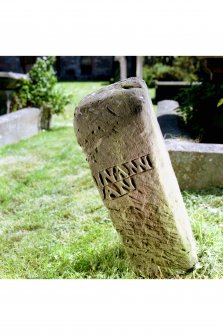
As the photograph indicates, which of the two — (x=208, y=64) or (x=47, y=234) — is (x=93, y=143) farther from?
(x=208, y=64)

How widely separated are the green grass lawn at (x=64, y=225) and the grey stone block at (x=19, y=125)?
2.79ft

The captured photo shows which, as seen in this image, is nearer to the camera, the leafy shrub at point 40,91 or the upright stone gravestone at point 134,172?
the upright stone gravestone at point 134,172

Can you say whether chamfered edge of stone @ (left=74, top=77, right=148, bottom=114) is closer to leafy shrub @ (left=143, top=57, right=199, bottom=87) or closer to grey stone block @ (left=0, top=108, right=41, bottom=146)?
grey stone block @ (left=0, top=108, right=41, bottom=146)

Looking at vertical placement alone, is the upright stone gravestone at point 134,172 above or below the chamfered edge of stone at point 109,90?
below

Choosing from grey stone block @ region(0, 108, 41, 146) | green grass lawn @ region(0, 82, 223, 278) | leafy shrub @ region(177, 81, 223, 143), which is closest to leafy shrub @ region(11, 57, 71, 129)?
grey stone block @ region(0, 108, 41, 146)

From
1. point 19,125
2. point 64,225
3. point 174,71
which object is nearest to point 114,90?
point 64,225

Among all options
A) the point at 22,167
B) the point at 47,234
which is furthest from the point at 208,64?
the point at 47,234

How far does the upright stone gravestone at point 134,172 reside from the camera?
191cm

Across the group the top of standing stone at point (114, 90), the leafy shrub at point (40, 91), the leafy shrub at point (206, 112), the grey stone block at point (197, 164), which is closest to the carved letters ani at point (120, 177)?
the top of standing stone at point (114, 90)

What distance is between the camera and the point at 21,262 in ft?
8.91

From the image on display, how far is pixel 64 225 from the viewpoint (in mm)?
3246

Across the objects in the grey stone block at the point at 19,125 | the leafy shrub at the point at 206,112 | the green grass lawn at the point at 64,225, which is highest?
the leafy shrub at the point at 206,112

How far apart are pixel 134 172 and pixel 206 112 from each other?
3287mm

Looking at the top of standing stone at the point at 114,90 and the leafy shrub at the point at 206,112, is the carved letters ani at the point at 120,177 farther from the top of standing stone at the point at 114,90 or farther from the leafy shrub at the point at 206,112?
the leafy shrub at the point at 206,112
